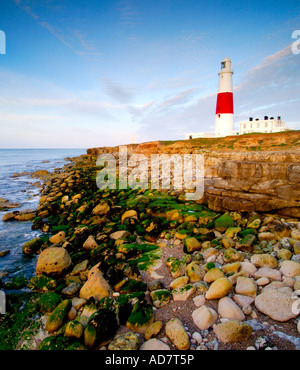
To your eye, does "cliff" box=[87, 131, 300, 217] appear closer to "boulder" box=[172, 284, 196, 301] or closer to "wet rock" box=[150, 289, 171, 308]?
"boulder" box=[172, 284, 196, 301]

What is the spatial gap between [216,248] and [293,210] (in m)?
3.25

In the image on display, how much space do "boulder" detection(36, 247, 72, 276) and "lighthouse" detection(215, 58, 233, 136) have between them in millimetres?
29583

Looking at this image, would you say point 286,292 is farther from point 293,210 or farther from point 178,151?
point 178,151

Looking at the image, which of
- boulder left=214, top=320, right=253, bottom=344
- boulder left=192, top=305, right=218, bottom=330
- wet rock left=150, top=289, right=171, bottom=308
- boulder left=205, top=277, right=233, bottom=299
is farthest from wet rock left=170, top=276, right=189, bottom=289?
boulder left=214, top=320, right=253, bottom=344

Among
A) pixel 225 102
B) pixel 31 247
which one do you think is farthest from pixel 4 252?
pixel 225 102

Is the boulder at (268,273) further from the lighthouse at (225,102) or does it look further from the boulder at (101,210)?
the lighthouse at (225,102)

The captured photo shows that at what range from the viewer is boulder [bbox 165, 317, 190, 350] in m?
3.16

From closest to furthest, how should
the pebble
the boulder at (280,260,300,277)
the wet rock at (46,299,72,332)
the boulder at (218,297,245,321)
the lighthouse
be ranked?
the pebble, the boulder at (218,297,245,321), the wet rock at (46,299,72,332), the boulder at (280,260,300,277), the lighthouse

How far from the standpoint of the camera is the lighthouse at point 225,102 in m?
29.8

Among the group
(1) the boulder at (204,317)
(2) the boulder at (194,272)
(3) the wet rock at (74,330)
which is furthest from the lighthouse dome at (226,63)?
(3) the wet rock at (74,330)

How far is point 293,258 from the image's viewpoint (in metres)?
4.90

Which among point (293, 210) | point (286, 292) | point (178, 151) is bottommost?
point (286, 292)

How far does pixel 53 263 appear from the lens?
5453 mm
